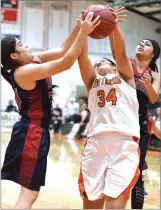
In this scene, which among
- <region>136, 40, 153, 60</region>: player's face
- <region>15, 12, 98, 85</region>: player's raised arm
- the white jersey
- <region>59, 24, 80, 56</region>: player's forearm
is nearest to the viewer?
<region>15, 12, 98, 85</region>: player's raised arm

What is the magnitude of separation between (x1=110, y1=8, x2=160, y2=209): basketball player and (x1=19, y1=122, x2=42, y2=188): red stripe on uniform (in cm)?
92

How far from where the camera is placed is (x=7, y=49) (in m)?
2.79

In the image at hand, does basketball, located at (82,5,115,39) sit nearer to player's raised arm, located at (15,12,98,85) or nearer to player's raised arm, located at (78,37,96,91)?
player's raised arm, located at (15,12,98,85)

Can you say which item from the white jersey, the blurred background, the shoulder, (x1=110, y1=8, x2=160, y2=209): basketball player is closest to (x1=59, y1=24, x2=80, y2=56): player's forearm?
the shoulder

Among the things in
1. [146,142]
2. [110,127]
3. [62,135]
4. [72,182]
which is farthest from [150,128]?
[62,135]

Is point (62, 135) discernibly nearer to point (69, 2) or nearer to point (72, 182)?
point (69, 2)

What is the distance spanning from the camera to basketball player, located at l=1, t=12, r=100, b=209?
8.81 feet

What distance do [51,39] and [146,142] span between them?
454 inches

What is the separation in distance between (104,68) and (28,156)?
77cm

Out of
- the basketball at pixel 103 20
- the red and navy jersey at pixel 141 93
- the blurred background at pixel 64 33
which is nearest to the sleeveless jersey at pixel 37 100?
the basketball at pixel 103 20

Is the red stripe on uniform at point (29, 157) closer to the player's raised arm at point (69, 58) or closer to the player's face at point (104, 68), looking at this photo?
the player's raised arm at point (69, 58)

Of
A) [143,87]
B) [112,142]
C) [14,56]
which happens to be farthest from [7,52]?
[143,87]

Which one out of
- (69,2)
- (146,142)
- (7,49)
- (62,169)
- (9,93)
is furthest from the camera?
(9,93)

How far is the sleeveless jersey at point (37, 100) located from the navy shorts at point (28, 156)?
0.16ft
